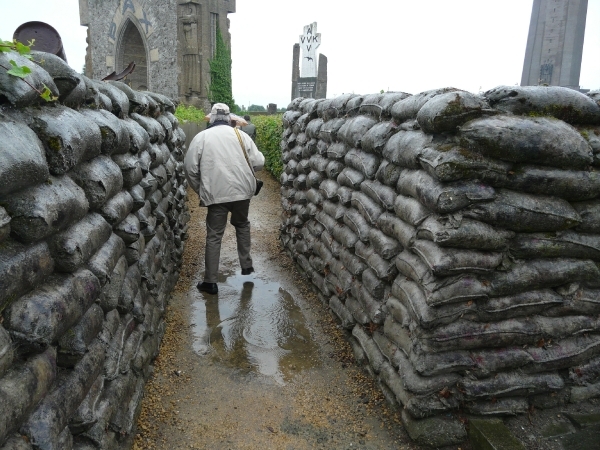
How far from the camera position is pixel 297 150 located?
5773mm

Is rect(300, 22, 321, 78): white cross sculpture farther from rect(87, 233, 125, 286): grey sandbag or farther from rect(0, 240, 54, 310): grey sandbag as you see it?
rect(0, 240, 54, 310): grey sandbag

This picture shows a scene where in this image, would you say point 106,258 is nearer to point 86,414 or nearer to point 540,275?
point 86,414

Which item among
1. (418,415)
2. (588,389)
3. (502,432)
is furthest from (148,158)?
(588,389)

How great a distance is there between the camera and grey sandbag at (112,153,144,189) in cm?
297

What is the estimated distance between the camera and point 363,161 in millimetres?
3635

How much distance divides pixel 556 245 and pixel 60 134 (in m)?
2.60

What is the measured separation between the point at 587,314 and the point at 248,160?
336 cm

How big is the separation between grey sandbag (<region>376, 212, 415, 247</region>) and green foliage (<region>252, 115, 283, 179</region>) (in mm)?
7241

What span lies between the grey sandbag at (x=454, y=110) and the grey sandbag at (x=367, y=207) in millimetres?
901

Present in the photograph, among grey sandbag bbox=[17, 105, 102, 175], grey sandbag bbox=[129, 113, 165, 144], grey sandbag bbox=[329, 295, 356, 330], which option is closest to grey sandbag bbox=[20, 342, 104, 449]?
grey sandbag bbox=[17, 105, 102, 175]

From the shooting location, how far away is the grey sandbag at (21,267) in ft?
4.83

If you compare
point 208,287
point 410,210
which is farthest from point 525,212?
point 208,287

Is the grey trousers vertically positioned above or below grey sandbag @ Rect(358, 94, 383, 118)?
below

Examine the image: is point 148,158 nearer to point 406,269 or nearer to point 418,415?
point 406,269
